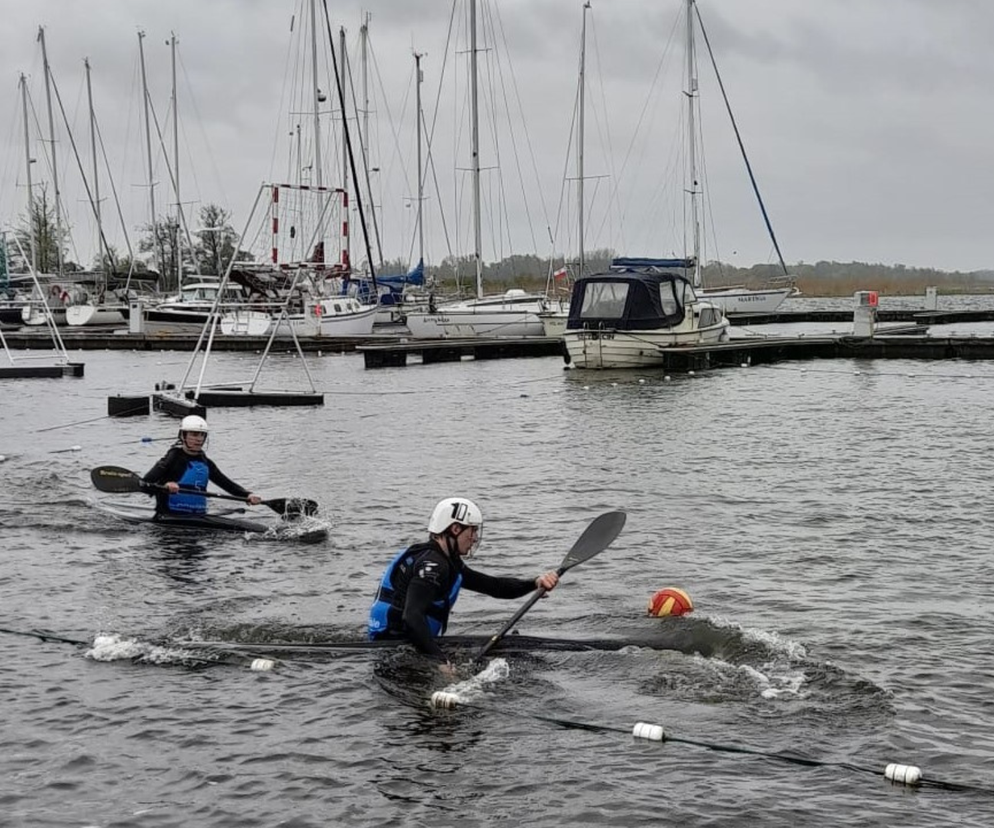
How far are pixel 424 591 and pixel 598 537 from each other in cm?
255

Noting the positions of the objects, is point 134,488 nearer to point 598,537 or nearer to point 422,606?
point 598,537

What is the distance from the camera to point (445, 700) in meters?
10.7

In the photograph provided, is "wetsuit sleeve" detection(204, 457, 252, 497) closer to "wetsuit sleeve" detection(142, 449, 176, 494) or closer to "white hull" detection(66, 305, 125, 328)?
"wetsuit sleeve" detection(142, 449, 176, 494)

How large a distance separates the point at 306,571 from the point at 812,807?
8439 mm

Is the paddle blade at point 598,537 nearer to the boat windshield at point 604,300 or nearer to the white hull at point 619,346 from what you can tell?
the white hull at point 619,346

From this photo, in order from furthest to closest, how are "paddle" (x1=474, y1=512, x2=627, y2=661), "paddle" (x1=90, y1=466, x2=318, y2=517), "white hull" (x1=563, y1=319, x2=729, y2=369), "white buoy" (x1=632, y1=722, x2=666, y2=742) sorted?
1. "white hull" (x1=563, y1=319, x2=729, y2=369)
2. "paddle" (x1=90, y1=466, x2=318, y2=517)
3. "paddle" (x1=474, y1=512, x2=627, y2=661)
4. "white buoy" (x1=632, y1=722, x2=666, y2=742)

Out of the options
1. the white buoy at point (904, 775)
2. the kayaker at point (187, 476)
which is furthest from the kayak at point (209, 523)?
the white buoy at point (904, 775)

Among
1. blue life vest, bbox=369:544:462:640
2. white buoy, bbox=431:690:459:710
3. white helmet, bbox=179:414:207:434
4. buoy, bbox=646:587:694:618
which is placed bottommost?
white buoy, bbox=431:690:459:710

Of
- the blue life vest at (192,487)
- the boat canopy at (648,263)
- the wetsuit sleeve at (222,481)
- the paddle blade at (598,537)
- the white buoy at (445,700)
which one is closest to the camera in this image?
the white buoy at (445,700)

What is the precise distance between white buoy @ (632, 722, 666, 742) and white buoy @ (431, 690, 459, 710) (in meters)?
1.57

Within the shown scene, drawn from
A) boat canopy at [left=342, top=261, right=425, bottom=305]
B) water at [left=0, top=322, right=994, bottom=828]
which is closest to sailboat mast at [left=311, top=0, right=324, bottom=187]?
boat canopy at [left=342, top=261, right=425, bottom=305]

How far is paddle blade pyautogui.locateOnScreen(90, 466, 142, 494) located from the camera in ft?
60.9

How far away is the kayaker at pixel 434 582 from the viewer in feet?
36.2

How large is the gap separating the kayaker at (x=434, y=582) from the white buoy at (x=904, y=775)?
333cm
